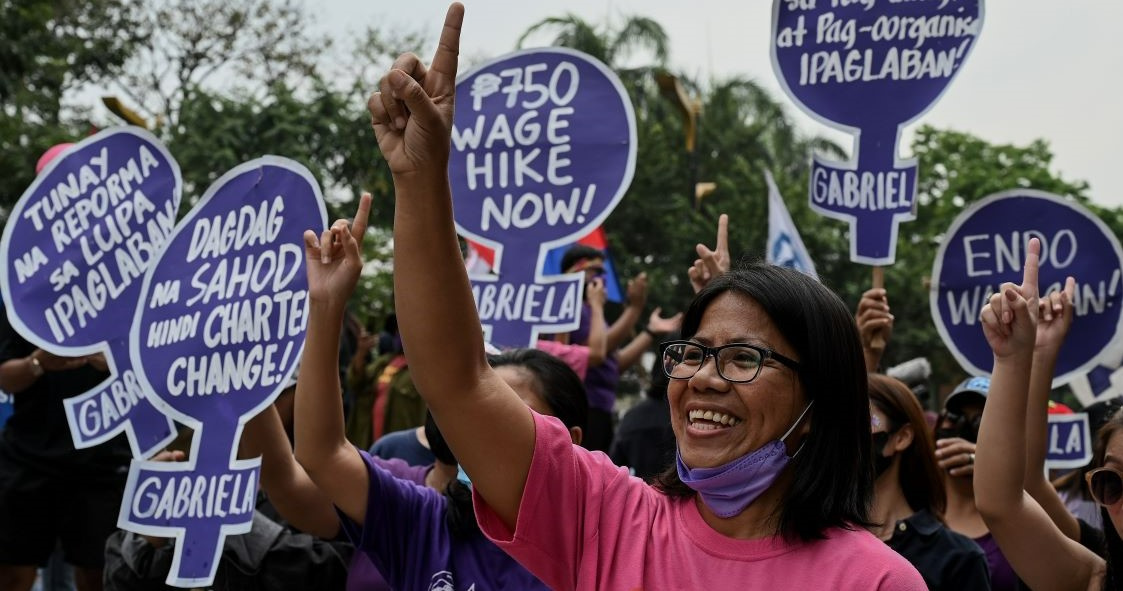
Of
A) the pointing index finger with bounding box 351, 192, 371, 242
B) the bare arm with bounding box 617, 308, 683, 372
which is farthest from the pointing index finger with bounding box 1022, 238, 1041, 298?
the bare arm with bounding box 617, 308, 683, 372

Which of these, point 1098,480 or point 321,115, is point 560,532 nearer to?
point 1098,480

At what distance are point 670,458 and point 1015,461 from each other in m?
0.86

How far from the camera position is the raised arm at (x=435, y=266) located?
190 cm

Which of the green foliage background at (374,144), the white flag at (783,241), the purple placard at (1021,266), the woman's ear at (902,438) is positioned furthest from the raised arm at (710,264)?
the green foliage background at (374,144)

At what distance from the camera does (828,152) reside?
31250 mm

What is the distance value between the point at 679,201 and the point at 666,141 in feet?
7.73

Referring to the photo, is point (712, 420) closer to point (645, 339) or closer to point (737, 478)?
point (737, 478)

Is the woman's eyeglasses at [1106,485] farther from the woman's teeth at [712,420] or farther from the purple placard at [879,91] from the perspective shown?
the purple placard at [879,91]

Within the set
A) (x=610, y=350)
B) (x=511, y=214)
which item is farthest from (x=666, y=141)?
(x=511, y=214)

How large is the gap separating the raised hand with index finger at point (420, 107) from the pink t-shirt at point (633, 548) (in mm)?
464

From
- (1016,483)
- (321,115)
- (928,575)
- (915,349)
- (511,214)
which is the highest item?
(321,115)

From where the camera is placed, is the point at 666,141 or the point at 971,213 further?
the point at 666,141

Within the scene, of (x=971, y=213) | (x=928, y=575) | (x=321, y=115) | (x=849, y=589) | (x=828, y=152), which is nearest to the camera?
(x=849, y=589)

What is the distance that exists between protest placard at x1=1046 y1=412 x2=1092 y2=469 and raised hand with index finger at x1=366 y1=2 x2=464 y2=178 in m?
3.34
